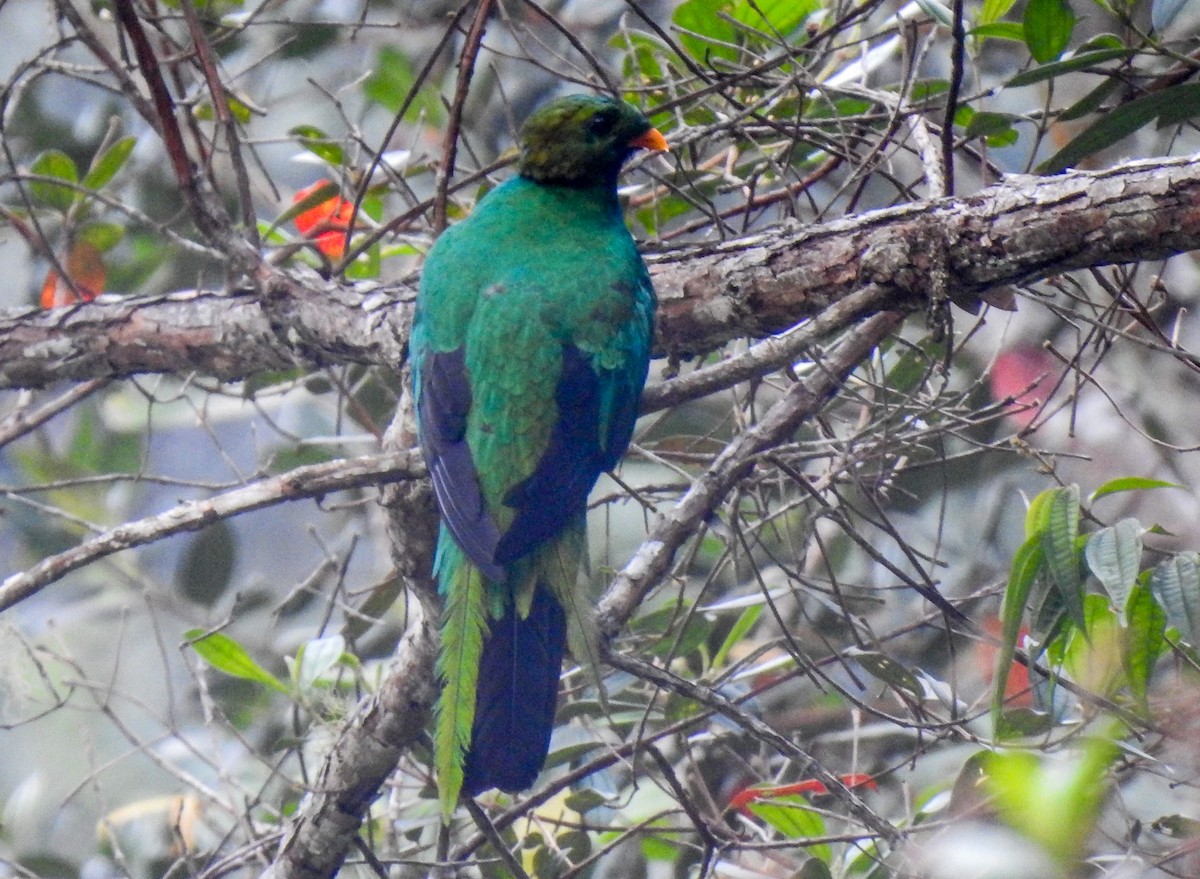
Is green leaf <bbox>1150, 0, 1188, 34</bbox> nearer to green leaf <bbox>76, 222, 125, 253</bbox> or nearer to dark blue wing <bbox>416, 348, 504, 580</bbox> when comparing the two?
dark blue wing <bbox>416, 348, 504, 580</bbox>

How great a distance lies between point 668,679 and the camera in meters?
2.40

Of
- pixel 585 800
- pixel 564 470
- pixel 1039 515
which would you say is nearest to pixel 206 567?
pixel 585 800

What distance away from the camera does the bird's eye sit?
3244mm

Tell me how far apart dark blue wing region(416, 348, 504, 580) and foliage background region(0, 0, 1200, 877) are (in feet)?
0.84

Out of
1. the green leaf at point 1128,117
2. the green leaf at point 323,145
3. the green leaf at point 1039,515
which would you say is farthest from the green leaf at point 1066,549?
the green leaf at point 323,145

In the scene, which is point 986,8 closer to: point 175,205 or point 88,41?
point 88,41

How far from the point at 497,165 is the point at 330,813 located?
165 cm

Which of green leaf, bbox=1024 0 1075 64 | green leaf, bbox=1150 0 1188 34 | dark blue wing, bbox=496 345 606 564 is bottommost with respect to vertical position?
dark blue wing, bbox=496 345 606 564

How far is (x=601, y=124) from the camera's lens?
3.26 m

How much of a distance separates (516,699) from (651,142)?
1.39m

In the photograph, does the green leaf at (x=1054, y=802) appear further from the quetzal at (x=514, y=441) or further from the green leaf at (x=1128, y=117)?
the green leaf at (x=1128, y=117)

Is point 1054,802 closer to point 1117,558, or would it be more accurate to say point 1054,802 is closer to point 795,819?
point 1117,558

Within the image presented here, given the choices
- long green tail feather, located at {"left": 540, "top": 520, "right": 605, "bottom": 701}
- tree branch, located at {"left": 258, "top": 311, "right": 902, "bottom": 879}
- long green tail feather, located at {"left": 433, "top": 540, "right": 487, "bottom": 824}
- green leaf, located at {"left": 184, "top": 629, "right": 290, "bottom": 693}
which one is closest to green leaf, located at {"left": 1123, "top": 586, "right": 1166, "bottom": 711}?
tree branch, located at {"left": 258, "top": 311, "right": 902, "bottom": 879}

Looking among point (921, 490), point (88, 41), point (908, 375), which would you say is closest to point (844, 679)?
point (921, 490)
